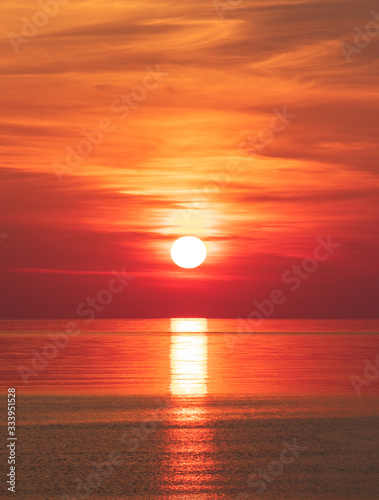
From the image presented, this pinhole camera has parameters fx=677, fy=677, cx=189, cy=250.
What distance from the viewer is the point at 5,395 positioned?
103 ft

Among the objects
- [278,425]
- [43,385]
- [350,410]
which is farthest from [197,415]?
[43,385]

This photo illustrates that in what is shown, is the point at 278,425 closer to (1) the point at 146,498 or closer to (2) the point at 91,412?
(2) the point at 91,412

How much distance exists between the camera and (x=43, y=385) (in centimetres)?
3541

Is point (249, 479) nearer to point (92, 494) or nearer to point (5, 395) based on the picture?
point (92, 494)

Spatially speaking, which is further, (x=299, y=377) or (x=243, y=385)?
(x=299, y=377)

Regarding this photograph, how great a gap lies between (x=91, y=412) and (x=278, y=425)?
7.37m

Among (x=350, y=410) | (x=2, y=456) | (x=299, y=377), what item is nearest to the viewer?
(x=2, y=456)

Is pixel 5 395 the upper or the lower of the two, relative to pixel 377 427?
upper

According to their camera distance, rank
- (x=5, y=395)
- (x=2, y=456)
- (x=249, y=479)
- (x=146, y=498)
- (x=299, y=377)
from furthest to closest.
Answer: (x=299, y=377) → (x=5, y=395) → (x=2, y=456) → (x=249, y=479) → (x=146, y=498)

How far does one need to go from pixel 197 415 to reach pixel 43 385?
12610mm

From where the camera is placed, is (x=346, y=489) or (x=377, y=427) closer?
(x=346, y=489)

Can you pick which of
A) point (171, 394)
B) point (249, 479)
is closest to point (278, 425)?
point (249, 479)

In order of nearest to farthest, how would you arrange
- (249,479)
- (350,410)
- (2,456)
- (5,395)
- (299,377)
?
(249,479), (2,456), (350,410), (5,395), (299,377)

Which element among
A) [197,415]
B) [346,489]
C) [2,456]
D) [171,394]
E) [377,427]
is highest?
[171,394]
